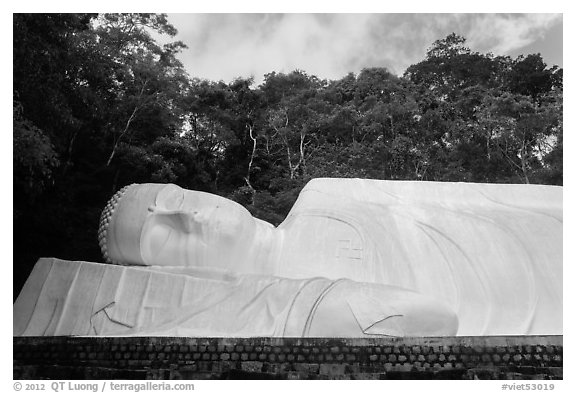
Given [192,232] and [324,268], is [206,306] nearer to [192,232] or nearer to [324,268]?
[192,232]

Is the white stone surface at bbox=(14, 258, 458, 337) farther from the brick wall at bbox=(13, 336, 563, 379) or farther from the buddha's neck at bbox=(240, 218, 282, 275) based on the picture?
the buddha's neck at bbox=(240, 218, 282, 275)

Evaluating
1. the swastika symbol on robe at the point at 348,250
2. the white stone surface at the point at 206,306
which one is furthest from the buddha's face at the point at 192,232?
the swastika symbol on robe at the point at 348,250

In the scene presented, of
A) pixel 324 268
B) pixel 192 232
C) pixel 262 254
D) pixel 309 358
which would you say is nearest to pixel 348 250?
pixel 324 268

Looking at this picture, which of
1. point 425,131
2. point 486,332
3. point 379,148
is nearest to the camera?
point 486,332

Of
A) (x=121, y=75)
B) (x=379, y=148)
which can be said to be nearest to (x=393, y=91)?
(x=379, y=148)

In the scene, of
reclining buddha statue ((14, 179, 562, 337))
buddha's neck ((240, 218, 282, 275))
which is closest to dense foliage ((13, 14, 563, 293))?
reclining buddha statue ((14, 179, 562, 337))

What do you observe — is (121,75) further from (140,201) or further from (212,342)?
(212,342)
